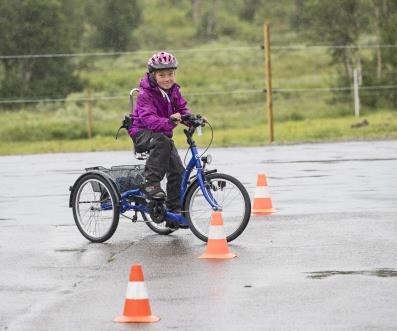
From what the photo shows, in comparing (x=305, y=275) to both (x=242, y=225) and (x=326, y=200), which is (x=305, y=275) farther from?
(x=326, y=200)

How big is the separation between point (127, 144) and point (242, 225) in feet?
58.2

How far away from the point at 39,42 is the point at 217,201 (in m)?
39.6

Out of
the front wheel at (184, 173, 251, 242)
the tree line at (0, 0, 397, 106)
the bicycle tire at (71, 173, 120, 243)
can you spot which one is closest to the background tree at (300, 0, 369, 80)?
the tree line at (0, 0, 397, 106)

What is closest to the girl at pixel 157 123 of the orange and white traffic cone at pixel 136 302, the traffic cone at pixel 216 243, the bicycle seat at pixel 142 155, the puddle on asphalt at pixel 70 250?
the bicycle seat at pixel 142 155

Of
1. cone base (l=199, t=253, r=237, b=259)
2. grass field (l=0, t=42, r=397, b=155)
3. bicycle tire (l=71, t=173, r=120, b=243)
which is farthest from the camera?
grass field (l=0, t=42, r=397, b=155)

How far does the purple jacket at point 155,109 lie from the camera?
1152 cm

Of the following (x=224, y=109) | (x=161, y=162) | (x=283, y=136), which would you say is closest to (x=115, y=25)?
(x=224, y=109)

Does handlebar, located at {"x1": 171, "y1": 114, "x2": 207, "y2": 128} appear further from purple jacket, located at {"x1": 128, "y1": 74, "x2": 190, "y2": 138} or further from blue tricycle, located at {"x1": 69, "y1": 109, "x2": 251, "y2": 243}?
purple jacket, located at {"x1": 128, "y1": 74, "x2": 190, "y2": 138}

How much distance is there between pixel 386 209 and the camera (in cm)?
1331

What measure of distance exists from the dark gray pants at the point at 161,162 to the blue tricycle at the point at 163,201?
0.17 meters

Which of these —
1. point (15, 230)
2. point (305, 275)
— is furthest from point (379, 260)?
point (15, 230)

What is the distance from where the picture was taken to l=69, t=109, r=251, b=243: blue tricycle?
11.3 m

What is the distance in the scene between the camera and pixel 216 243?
33.9ft

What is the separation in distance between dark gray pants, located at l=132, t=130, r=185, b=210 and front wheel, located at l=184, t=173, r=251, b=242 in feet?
1.02
